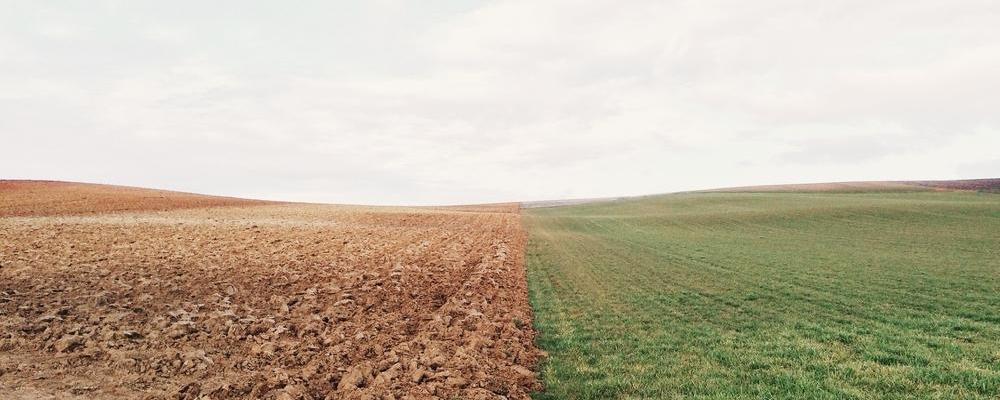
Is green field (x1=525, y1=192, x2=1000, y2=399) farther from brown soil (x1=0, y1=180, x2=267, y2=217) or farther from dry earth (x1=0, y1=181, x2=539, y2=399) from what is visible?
brown soil (x1=0, y1=180, x2=267, y2=217)

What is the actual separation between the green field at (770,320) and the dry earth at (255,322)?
1463mm

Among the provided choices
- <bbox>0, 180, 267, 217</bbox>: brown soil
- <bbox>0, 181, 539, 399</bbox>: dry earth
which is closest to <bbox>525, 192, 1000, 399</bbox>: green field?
<bbox>0, 181, 539, 399</bbox>: dry earth

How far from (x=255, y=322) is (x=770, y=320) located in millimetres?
11928

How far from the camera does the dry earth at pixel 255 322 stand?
331 inches

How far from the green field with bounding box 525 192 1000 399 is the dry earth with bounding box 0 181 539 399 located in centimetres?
146

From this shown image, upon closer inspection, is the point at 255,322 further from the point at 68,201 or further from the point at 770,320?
the point at 68,201

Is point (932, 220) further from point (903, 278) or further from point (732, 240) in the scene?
point (903, 278)

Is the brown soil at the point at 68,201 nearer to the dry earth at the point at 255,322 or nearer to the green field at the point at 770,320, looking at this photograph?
the dry earth at the point at 255,322

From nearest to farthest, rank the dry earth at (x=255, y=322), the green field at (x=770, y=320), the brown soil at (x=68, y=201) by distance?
1. the green field at (x=770, y=320)
2. the dry earth at (x=255, y=322)
3. the brown soil at (x=68, y=201)

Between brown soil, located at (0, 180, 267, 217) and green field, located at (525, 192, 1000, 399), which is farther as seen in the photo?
brown soil, located at (0, 180, 267, 217)

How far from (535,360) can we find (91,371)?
24.6 feet

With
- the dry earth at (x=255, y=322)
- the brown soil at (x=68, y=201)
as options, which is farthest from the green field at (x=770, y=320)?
the brown soil at (x=68, y=201)

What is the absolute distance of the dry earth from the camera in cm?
841

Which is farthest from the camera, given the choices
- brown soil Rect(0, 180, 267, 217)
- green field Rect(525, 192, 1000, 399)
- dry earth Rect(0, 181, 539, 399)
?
brown soil Rect(0, 180, 267, 217)
